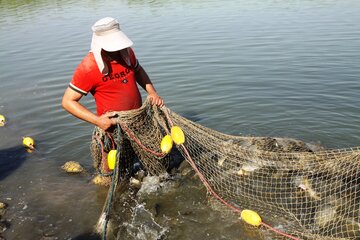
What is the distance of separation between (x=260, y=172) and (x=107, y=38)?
10.1 feet

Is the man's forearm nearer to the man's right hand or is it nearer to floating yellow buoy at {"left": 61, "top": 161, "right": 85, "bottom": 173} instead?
the man's right hand

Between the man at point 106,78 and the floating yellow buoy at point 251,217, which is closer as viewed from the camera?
the man at point 106,78

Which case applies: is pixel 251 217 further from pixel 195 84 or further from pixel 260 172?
pixel 195 84

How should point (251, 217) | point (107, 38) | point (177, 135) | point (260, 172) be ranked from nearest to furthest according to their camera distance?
1. point (107, 38)
2. point (251, 217)
3. point (177, 135)
4. point (260, 172)

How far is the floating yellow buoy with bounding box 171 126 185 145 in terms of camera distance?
522 centimetres

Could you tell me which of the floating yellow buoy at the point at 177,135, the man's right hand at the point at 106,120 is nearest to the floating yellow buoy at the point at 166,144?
the floating yellow buoy at the point at 177,135

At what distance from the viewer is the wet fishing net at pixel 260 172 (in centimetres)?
476

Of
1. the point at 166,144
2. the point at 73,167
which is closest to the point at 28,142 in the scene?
the point at 73,167

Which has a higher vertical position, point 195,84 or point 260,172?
point 260,172

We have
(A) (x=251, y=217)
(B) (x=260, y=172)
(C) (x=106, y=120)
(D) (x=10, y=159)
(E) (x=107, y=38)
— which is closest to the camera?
(E) (x=107, y=38)

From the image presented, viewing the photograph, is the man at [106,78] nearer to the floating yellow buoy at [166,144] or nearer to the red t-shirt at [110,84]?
the red t-shirt at [110,84]

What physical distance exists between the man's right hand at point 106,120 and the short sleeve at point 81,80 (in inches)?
17.4

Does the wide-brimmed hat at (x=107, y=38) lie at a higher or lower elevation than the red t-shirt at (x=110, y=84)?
higher

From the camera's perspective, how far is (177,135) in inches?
206
